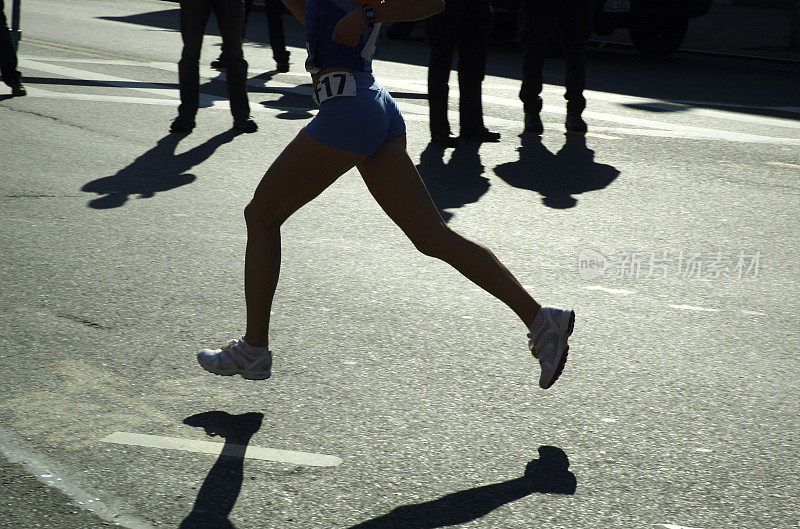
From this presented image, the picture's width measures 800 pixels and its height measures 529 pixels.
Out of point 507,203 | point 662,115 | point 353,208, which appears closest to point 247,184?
point 353,208

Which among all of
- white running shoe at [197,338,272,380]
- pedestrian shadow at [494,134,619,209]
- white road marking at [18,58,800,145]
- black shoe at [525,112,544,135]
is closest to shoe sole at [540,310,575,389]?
white running shoe at [197,338,272,380]

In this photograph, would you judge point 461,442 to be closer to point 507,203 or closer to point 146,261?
point 146,261

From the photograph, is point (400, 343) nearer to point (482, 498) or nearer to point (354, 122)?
point (354, 122)

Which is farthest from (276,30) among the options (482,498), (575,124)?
(482,498)

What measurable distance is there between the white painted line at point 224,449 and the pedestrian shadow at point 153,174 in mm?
3335

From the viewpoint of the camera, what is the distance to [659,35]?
53.4ft

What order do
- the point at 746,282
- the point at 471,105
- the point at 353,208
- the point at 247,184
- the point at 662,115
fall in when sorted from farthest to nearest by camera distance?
1. the point at 662,115
2. the point at 471,105
3. the point at 247,184
4. the point at 353,208
5. the point at 746,282

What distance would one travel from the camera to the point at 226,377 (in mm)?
4082

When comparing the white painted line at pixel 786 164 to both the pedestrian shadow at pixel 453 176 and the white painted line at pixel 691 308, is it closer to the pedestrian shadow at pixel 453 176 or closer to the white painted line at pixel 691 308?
the pedestrian shadow at pixel 453 176

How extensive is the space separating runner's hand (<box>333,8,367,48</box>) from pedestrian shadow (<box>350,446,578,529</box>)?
1.50 meters

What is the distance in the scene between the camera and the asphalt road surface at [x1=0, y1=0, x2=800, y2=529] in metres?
3.19

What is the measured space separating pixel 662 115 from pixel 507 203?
4.18 meters

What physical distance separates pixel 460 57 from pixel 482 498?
20.0 ft

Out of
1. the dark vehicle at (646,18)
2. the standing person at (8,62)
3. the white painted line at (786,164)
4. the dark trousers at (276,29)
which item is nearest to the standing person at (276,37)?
the dark trousers at (276,29)
